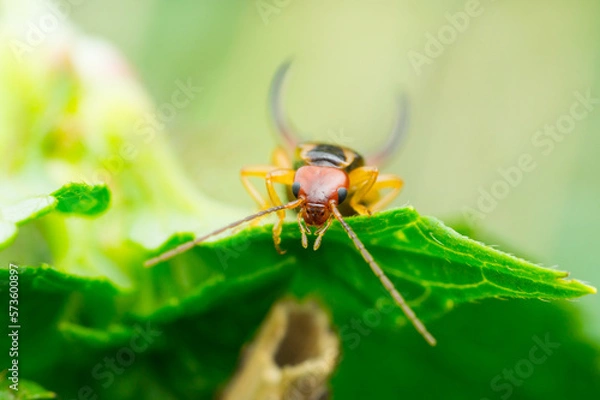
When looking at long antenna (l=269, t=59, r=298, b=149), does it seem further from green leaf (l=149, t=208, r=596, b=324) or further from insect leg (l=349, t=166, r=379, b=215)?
green leaf (l=149, t=208, r=596, b=324)

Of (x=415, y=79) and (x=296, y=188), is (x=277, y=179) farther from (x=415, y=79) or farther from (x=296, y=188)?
(x=415, y=79)

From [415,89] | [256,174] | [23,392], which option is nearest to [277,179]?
[256,174]

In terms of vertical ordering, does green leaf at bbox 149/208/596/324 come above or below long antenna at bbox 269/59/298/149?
below

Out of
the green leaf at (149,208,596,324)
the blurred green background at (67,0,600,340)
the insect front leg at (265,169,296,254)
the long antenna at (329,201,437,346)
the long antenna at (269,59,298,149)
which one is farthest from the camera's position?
the blurred green background at (67,0,600,340)

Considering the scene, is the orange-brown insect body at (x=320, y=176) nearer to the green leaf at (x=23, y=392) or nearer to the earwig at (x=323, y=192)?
the earwig at (x=323, y=192)

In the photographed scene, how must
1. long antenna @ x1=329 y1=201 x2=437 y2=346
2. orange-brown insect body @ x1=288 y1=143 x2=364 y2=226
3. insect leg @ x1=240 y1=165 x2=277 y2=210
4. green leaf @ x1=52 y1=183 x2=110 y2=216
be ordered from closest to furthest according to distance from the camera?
1. green leaf @ x1=52 y1=183 x2=110 y2=216
2. long antenna @ x1=329 y1=201 x2=437 y2=346
3. orange-brown insect body @ x1=288 y1=143 x2=364 y2=226
4. insect leg @ x1=240 y1=165 x2=277 y2=210

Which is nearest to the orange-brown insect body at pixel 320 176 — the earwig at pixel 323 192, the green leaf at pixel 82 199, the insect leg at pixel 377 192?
the earwig at pixel 323 192

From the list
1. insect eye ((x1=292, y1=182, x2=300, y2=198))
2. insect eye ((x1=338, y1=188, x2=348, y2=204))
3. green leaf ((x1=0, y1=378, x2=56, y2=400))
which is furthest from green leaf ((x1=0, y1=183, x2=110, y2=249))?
insect eye ((x1=338, y1=188, x2=348, y2=204))
